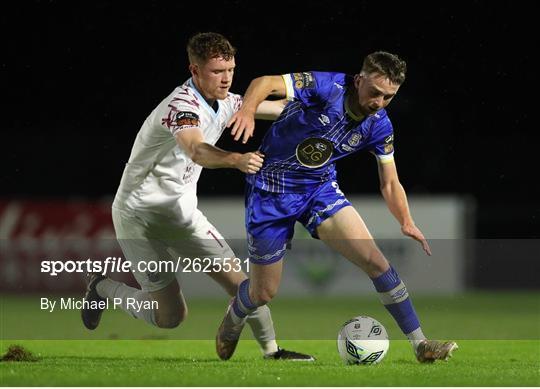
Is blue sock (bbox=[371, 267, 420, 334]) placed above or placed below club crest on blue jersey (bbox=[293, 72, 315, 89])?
below

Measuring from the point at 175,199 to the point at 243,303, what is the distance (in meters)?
0.86

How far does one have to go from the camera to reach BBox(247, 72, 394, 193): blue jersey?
21.7ft

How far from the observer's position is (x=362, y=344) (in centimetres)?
668

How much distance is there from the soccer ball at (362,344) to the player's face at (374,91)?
53.7 inches

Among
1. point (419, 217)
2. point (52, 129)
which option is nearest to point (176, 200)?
point (419, 217)

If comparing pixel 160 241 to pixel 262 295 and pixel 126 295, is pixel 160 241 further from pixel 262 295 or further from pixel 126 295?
pixel 262 295

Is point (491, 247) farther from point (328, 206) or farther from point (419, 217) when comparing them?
point (328, 206)

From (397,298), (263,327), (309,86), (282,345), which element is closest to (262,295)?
(263,327)

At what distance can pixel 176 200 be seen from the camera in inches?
286

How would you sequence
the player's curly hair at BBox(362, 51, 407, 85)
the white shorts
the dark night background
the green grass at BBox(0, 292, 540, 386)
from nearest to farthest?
the green grass at BBox(0, 292, 540, 386) < the player's curly hair at BBox(362, 51, 407, 85) < the white shorts < the dark night background

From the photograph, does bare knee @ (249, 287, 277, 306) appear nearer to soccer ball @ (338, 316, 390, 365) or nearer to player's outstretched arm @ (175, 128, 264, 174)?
soccer ball @ (338, 316, 390, 365)

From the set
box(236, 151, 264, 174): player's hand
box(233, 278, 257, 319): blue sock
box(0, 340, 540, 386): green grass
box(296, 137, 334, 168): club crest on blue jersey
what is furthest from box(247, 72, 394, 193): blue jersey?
box(0, 340, 540, 386): green grass

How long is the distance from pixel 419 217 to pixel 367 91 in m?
8.85

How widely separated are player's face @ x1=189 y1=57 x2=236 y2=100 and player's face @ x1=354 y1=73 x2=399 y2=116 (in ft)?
2.81
